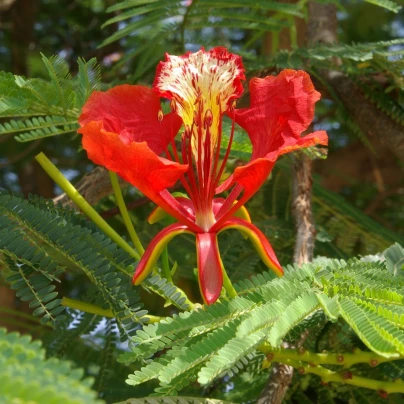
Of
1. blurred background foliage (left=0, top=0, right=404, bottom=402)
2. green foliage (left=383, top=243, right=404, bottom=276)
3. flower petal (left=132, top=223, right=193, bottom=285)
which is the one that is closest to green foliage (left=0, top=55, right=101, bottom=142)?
blurred background foliage (left=0, top=0, right=404, bottom=402)

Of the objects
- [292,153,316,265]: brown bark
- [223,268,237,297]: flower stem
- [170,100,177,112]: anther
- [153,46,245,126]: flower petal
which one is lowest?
[292,153,316,265]: brown bark

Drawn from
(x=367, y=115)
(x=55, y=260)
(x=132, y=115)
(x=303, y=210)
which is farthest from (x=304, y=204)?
(x=55, y=260)

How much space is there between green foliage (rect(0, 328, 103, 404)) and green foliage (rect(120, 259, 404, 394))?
0.17 metres

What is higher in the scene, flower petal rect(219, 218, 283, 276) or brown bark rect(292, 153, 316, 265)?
flower petal rect(219, 218, 283, 276)

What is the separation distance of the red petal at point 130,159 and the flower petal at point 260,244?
0.11 metres

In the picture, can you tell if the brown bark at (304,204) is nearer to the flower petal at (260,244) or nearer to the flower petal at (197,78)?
the flower petal at (260,244)

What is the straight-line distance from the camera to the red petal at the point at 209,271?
35.1 inches

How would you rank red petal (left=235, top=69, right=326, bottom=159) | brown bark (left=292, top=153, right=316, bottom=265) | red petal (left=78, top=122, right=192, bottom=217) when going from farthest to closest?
brown bark (left=292, top=153, right=316, bottom=265) < red petal (left=235, top=69, right=326, bottom=159) < red petal (left=78, top=122, right=192, bottom=217)

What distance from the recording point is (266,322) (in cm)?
76

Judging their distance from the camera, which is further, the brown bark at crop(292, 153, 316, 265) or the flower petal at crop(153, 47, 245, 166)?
the brown bark at crop(292, 153, 316, 265)

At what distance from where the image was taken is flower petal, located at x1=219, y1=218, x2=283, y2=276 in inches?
36.8

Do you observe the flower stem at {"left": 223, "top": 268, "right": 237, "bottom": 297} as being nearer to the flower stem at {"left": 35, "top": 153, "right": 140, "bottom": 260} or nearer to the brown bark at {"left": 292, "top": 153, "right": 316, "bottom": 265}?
the flower stem at {"left": 35, "top": 153, "right": 140, "bottom": 260}

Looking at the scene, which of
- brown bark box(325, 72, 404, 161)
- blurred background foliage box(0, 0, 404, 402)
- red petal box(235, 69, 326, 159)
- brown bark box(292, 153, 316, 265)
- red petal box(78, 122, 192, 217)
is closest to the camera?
red petal box(78, 122, 192, 217)

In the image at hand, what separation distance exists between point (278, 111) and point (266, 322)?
0.38 meters
